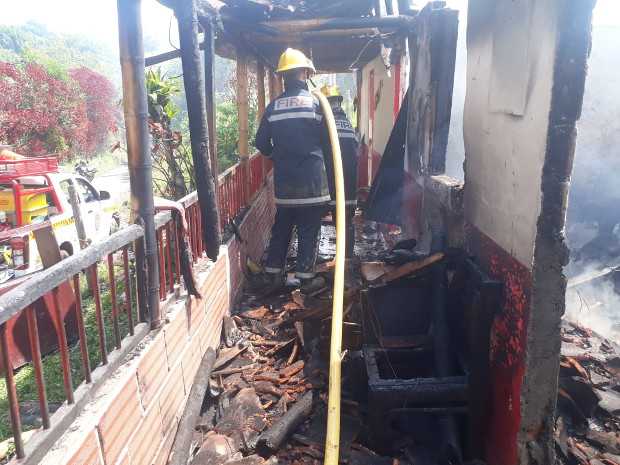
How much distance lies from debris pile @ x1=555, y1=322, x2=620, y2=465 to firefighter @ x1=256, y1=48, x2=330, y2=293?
270 centimetres

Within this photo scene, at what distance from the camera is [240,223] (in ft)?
18.9

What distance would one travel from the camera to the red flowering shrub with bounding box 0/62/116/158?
69.5 ft

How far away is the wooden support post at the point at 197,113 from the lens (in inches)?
130

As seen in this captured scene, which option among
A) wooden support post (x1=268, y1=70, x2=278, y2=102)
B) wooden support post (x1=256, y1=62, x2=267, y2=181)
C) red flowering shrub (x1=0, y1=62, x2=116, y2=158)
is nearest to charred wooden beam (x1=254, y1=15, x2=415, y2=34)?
wooden support post (x1=256, y1=62, x2=267, y2=181)

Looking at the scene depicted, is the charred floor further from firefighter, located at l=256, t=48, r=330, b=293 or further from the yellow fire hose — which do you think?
firefighter, located at l=256, t=48, r=330, b=293

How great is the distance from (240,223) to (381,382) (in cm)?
324

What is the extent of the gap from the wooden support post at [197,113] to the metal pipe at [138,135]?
2.45 feet

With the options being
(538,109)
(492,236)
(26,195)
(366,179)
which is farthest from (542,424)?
(366,179)

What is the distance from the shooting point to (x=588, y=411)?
329 centimetres

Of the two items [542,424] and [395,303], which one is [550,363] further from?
[395,303]

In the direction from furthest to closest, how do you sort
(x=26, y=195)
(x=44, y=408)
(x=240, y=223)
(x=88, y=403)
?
(x=26, y=195), (x=240, y=223), (x=88, y=403), (x=44, y=408)

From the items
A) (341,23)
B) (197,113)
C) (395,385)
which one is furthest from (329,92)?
(395,385)

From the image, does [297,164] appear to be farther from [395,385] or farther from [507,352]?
[507,352]

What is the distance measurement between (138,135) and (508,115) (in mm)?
2211
